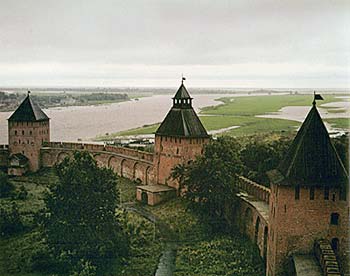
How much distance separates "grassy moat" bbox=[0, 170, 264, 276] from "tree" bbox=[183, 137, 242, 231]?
14.3 inches

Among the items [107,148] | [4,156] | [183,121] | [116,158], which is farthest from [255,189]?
[4,156]

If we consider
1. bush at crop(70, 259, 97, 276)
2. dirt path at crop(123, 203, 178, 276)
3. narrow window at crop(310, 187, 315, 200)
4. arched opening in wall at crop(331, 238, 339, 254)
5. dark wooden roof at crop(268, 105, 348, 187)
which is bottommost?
dirt path at crop(123, 203, 178, 276)

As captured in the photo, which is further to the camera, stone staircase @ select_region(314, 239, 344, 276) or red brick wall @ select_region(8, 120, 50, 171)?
red brick wall @ select_region(8, 120, 50, 171)

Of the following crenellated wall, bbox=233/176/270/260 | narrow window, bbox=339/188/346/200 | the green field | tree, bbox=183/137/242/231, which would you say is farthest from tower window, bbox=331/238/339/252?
the green field

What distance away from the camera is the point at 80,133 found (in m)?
19.9

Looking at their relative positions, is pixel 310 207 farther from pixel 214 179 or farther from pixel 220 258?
pixel 214 179

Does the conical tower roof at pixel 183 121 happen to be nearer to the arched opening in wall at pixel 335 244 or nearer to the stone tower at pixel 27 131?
the stone tower at pixel 27 131

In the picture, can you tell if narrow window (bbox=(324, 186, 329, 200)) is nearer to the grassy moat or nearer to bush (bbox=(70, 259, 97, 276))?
the grassy moat

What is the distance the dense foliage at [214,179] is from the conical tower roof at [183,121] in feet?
6.77

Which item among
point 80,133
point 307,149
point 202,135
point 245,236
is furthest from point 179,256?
point 80,133

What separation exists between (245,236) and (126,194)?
4.39 metres

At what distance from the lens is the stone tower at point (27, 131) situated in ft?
54.9

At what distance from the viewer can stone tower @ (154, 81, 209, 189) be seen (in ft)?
41.9

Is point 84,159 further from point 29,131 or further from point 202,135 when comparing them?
point 29,131
